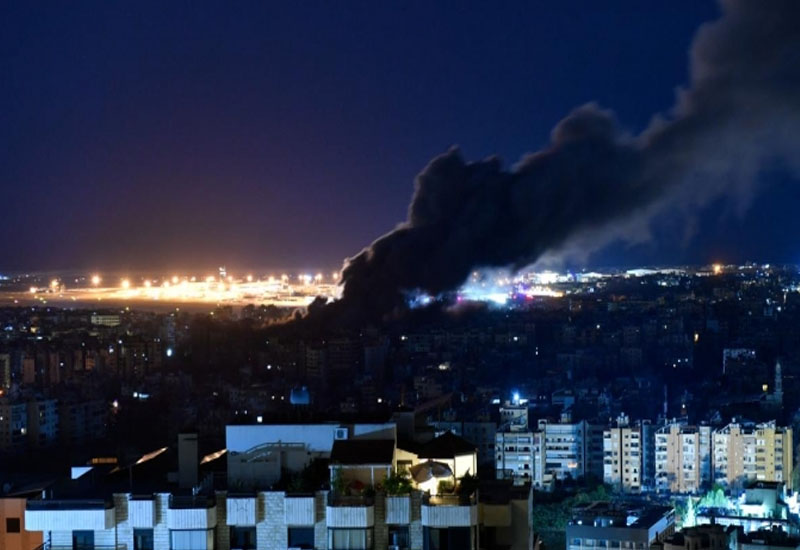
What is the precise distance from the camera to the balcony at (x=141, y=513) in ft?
10.8

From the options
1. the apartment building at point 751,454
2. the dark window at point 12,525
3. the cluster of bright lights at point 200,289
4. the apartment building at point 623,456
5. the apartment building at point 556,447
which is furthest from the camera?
the cluster of bright lights at point 200,289

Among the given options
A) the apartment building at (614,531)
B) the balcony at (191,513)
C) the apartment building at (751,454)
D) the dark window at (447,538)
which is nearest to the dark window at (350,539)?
the dark window at (447,538)

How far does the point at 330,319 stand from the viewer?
79.3ft

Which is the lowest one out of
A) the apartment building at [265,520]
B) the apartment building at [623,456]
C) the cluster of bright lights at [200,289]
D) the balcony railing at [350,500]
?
the apartment building at [623,456]

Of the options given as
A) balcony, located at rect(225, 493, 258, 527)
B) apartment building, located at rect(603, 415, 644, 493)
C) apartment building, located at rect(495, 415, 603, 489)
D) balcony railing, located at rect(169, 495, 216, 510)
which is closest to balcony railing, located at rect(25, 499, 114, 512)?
balcony railing, located at rect(169, 495, 216, 510)

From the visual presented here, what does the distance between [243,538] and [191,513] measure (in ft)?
0.46

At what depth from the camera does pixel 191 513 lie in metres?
3.25

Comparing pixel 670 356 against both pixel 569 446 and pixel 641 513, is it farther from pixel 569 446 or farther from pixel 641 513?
pixel 641 513

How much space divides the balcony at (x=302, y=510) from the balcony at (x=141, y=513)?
1.05 feet

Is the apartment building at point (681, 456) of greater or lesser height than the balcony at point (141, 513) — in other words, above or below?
below

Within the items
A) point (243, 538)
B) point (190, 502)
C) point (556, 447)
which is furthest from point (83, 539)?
point (556, 447)

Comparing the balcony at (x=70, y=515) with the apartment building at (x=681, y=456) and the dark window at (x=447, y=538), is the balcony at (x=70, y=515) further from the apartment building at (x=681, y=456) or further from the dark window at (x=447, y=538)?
the apartment building at (x=681, y=456)

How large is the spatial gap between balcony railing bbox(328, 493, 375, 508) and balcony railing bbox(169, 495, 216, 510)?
0.92 ft

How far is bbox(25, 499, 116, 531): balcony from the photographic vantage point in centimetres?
329
